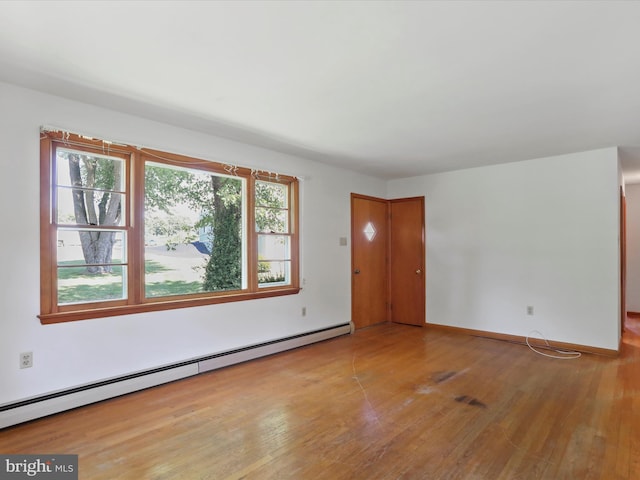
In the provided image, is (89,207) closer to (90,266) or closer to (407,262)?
(90,266)

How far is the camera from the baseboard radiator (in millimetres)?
2617

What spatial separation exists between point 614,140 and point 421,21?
353 centimetres

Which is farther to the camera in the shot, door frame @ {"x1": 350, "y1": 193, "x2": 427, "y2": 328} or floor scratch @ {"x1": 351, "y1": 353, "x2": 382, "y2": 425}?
door frame @ {"x1": 350, "y1": 193, "x2": 427, "y2": 328}

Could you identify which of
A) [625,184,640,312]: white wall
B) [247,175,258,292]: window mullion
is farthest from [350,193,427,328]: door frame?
[625,184,640,312]: white wall

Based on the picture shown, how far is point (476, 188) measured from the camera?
5398mm

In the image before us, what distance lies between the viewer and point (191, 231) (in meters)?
3.80

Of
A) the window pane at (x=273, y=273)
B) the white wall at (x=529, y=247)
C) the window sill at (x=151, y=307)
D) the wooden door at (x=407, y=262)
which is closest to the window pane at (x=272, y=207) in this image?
the window pane at (x=273, y=273)

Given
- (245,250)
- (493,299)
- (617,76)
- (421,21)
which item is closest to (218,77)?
(421,21)

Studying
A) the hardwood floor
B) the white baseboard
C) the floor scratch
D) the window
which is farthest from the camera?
the white baseboard

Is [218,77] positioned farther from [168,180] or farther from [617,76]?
[617,76]

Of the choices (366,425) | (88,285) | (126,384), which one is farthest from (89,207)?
(366,425)

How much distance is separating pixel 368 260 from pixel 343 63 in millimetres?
4030

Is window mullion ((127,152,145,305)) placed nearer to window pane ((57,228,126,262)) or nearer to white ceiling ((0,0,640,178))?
window pane ((57,228,126,262))

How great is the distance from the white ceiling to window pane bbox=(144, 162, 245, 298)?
598mm
